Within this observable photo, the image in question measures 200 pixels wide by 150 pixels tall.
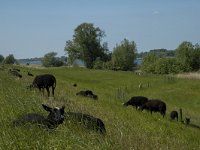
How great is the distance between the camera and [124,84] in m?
70.1

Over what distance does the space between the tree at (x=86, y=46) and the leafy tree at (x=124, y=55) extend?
15.3 feet

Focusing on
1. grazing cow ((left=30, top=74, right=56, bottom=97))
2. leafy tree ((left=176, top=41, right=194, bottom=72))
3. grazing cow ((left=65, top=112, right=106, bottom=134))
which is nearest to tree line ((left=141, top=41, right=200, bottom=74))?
leafy tree ((left=176, top=41, right=194, bottom=72))

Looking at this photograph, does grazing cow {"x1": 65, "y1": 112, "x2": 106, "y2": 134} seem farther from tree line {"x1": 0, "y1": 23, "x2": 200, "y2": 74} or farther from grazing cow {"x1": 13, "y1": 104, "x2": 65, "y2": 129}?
tree line {"x1": 0, "y1": 23, "x2": 200, "y2": 74}

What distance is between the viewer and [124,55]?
140875 mm

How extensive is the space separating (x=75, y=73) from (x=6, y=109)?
253ft

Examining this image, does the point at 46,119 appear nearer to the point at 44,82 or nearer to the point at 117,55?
the point at 44,82

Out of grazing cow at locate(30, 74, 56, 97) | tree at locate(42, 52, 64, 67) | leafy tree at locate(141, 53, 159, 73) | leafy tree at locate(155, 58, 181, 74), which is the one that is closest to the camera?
grazing cow at locate(30, 74, 56, 97)

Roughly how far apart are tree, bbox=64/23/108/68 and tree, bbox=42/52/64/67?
38454 mm

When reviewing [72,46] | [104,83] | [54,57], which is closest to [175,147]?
[104,83]

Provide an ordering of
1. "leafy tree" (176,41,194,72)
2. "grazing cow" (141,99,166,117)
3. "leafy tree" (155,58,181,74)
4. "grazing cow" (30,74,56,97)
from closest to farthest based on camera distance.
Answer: "grazing cow" (30,74,56,97) → "grazing cow" (141,99,166,117) → "leafy tree" (155,58,181,74) → "leafy tree" (176,41,194,72)

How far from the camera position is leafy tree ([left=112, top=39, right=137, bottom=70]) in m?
136

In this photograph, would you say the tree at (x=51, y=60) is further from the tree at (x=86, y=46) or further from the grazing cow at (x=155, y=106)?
the grazing cow at (x=155, y=106)

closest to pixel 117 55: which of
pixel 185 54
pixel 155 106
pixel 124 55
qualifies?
pixel 124 55

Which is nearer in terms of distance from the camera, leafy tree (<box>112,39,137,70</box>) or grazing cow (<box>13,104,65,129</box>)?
grazing cow (<box>13,104,65,129</box>)
